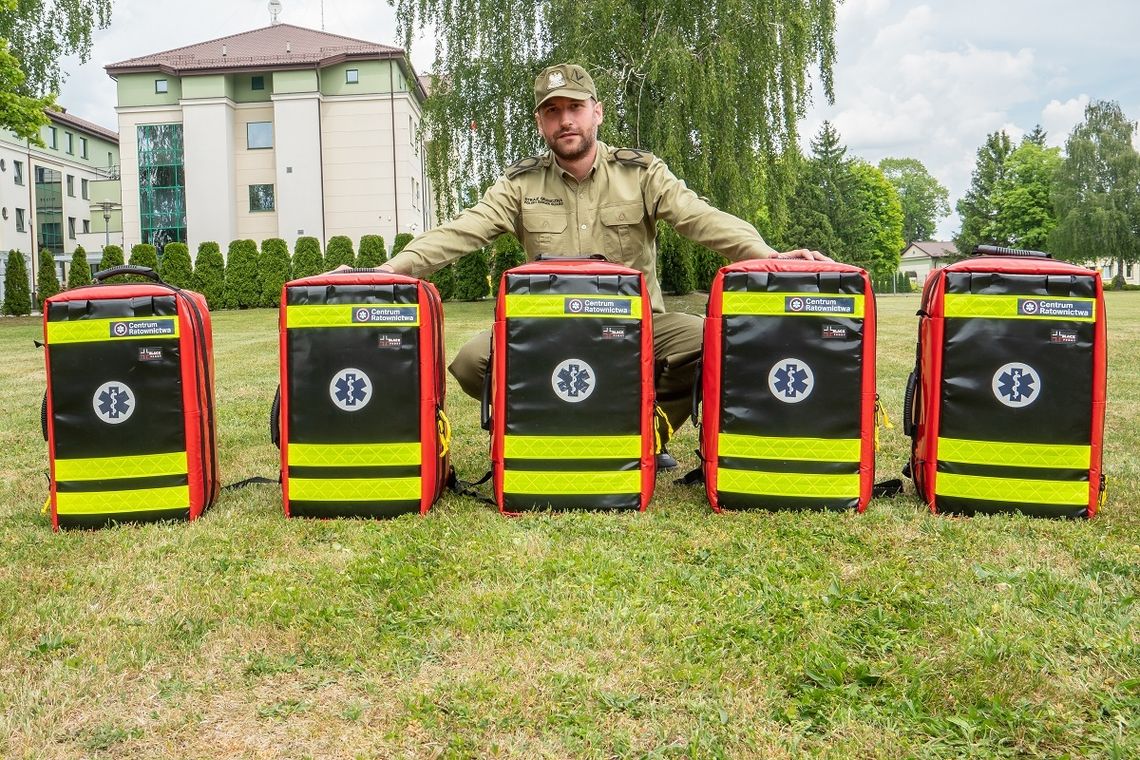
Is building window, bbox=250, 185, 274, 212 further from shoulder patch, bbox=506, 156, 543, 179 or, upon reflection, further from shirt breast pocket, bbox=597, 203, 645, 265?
shirt breast pocket, bbox=597, 203, 645, 265

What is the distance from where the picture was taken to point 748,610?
7.61 ft

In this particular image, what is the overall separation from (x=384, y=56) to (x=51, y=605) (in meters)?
32.2

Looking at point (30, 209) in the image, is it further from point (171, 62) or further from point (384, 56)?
point (384, 56)

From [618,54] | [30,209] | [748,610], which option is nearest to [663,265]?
[618,54]

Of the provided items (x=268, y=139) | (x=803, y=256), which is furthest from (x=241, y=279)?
(x=803, y=256)

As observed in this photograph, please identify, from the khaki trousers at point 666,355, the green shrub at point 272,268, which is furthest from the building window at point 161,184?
the khaki trousers at point 666,355

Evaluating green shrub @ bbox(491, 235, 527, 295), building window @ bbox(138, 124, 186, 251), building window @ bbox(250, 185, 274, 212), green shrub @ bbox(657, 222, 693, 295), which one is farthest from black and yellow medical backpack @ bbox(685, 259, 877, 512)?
building window @ bbox(138, 124, 186, 251)

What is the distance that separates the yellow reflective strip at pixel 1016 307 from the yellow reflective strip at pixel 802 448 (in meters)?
0.58

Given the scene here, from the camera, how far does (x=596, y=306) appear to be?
3.26 metres

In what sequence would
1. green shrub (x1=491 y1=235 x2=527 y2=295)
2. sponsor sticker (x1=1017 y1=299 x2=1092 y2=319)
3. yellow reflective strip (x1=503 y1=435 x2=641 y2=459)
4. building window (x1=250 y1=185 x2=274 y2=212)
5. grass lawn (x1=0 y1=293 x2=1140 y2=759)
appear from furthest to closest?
building window (x1=250 y1=185 x2=274 y2=212), green shrub (x1=491 y1=235 x2=527 y2=295), yellow reflective strip (x1=503 y1=435 x2=641 y2=459), sponsor sticker (x1=1017 y1=299 x2=1092 y2=319), grass lawn (x1=0 y1=293 x2=1140 y2=759)

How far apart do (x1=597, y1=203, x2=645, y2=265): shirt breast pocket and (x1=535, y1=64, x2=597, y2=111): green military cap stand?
496 millimetres

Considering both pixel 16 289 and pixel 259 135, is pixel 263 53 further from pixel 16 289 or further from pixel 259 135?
pixel 16 289

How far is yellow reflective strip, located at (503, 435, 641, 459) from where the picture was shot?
3301 mm

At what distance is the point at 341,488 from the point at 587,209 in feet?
5.32
